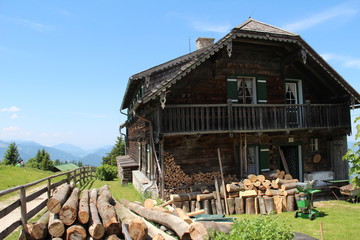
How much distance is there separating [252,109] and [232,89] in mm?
1474

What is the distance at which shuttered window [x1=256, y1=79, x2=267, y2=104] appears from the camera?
13.9m

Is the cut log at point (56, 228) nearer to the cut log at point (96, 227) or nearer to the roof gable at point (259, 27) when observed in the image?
the cut log at point (96, 227)

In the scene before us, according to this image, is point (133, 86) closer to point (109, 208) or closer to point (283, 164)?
point (283, 164)

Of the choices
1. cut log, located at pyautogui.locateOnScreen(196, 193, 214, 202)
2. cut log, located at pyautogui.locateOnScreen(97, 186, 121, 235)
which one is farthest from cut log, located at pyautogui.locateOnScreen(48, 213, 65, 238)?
cut log, located at pyautogui.locateOnScreen(196, 193, 214, 202)

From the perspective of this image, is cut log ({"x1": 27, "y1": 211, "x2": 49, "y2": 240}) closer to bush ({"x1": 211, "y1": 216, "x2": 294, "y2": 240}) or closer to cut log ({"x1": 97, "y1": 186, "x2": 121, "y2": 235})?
cut log ({"x1": 97, "y1": 186, "x2": 121, "y2": 235})

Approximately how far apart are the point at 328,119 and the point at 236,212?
6958 millimetres

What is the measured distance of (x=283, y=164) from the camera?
547 inches

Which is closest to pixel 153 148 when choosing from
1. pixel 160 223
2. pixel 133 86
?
pixel 160 223

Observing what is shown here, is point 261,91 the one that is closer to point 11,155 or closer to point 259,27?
point 259,27

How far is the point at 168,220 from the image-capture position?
23.9 ft

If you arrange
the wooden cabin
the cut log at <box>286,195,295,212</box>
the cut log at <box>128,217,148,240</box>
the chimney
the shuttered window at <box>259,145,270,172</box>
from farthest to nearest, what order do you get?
the chimney → the shuttered window at <box>259,145,270,172</box> → the wooden cabin → the cut log at <box>286,195,295,212</box> → the cut log at <box>128,217,148,240</box>

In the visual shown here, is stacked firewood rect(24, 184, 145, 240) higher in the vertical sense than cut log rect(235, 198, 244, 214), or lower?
higher

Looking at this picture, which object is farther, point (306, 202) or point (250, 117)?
point (250, 117)

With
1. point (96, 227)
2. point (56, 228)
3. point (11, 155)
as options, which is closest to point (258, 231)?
point (96, 227)
